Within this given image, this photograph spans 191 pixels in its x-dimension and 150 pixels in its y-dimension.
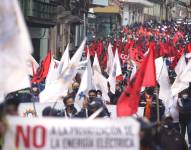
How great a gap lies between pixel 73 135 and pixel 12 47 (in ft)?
3.16

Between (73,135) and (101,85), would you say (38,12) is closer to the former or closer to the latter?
(101,85)

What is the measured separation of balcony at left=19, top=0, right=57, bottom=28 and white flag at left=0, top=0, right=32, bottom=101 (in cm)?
2769

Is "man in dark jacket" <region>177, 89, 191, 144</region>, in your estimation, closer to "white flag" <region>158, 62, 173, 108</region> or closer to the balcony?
"white flag" <region>158, 62, 173, 108</region>

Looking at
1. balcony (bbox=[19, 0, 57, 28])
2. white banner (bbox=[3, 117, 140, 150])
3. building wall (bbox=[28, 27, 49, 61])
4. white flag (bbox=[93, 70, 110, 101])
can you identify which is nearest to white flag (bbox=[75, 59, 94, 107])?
white flag (bbox=[93, 70, 110, 101])

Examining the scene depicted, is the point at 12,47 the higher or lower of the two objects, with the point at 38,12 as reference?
higher

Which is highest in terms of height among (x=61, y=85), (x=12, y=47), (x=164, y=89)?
(x=12, y=47)

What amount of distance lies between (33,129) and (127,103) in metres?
1.68

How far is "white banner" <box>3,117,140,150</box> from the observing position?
22.5 ft

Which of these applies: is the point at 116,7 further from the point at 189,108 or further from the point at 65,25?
the point at 189,108

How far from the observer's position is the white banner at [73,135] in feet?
22.5

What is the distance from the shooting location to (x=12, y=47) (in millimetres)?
7121

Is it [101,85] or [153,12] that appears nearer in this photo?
[101,85]

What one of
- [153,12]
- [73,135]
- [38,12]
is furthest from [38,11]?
[153,12]

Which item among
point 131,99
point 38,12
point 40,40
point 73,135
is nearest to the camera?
point 73,135
